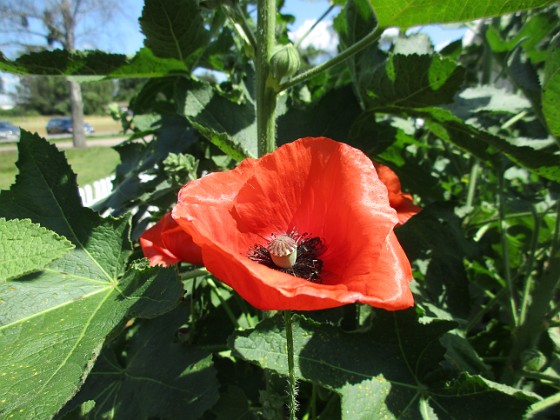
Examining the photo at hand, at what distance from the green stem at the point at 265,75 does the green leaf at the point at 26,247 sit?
0.36 m

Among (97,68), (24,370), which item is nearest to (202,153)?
(97,68)

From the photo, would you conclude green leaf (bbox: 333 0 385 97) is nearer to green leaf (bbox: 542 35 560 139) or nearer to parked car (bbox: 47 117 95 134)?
green leaf (bbox: 542 35 560 139)

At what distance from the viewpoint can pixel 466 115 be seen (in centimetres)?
110

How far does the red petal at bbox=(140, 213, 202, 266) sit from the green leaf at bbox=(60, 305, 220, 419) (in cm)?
17

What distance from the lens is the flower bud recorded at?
0.65 m

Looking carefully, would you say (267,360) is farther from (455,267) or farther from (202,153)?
(202,153)

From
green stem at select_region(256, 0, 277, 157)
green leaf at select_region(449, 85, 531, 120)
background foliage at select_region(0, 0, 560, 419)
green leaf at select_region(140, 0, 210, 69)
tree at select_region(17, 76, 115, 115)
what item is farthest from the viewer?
tree at select_region(17, 76, 115, 115)

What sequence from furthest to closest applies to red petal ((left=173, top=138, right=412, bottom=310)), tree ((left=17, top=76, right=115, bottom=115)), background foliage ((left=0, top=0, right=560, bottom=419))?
tree ((left=17, top=76, right=115, bottom=115)) < background foliage ((left=0, top=0, right=560, bottom=419)) < red petal ((left=173, top=138, right=412, bottom=310))

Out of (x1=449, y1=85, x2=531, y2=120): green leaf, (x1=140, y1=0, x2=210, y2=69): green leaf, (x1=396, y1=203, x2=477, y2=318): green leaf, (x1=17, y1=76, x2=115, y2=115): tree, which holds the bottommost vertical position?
(x1=396, y1=203, x2=477, y2=318): green leaf

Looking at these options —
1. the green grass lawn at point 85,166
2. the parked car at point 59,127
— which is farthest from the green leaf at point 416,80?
the parked car at point 59,127

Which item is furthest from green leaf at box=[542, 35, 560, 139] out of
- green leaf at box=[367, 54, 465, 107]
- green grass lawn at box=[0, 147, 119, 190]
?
green grass lawn at box=[0, 147, 119, 190]

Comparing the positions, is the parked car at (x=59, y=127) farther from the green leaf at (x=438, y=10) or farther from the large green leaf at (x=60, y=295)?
the green leaf at (x=438, y=10)

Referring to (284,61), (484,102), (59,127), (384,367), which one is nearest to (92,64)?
(284,61)

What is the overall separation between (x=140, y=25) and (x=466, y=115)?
775 millimetres
